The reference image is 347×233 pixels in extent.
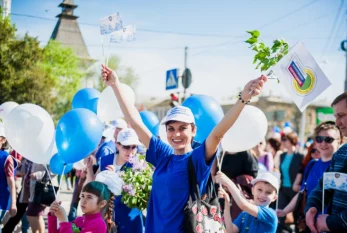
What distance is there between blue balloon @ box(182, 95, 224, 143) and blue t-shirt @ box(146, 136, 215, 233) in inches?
79.7

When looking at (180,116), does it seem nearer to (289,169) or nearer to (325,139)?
(325,139)

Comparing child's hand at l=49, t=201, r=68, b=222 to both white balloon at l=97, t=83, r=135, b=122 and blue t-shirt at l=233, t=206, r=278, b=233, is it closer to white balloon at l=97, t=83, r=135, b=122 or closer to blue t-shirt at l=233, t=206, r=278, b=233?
blue t-shirt at l=233, t=206, r=278, b=233

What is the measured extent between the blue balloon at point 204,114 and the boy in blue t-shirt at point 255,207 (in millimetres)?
1070

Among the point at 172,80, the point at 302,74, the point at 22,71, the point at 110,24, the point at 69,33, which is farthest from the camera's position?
the point at 69,33

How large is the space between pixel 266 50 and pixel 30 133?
9.14 ft

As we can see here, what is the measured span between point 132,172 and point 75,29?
2735 inches

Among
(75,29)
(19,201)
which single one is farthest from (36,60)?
(75,29)

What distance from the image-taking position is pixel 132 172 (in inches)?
164

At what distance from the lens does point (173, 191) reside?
2867 mm

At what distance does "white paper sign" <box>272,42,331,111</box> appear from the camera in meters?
2.91

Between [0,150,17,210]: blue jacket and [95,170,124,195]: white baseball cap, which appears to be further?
[0,150,17,210]: blue jacket

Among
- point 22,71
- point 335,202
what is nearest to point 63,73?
point 22,71

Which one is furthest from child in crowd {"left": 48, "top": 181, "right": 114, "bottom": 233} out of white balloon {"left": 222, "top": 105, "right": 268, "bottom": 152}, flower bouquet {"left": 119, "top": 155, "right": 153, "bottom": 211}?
white balloon {"left": 222, "top": 105, "right": 268, "bottom": 152}

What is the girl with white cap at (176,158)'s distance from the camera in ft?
8.95
